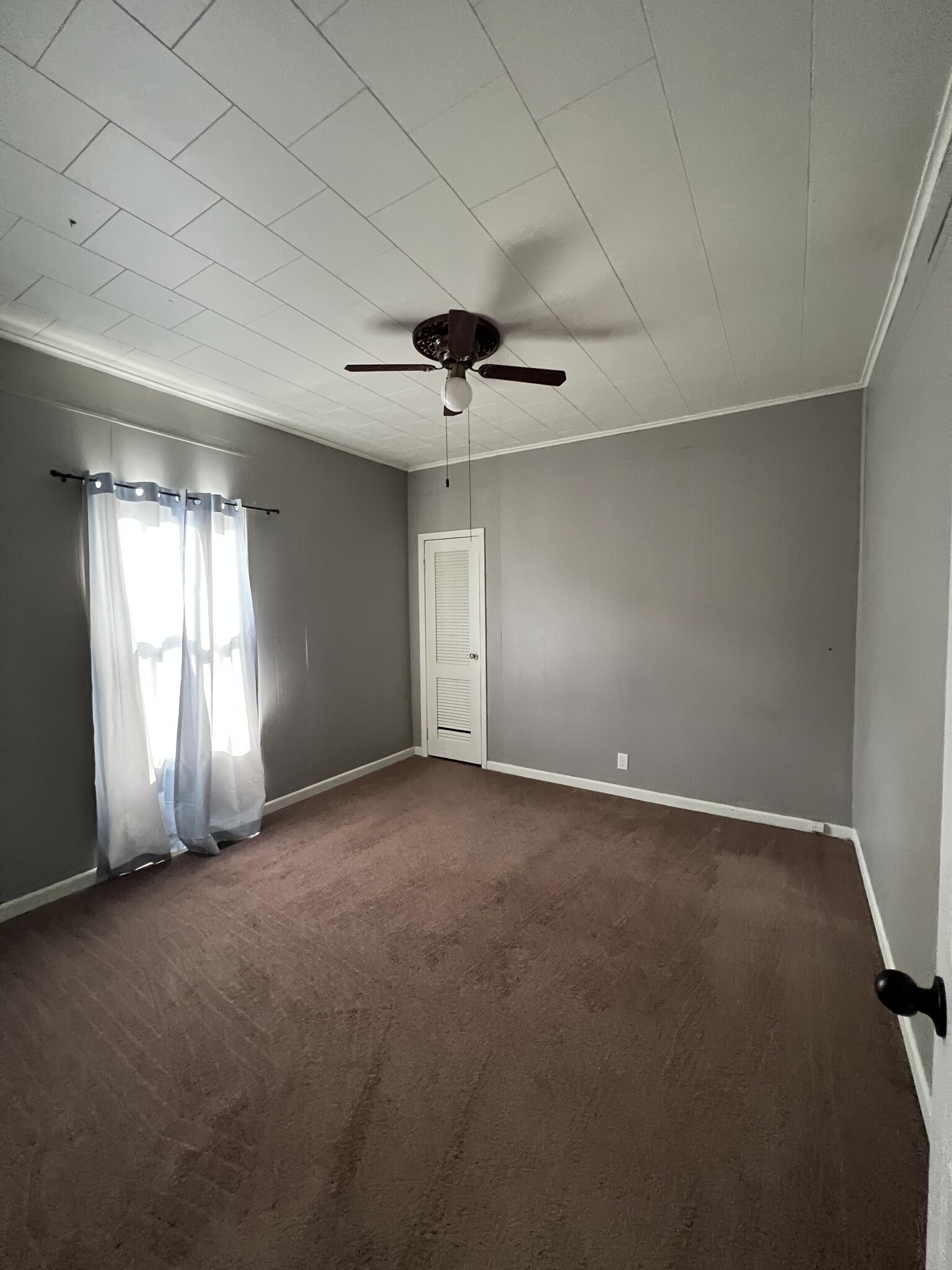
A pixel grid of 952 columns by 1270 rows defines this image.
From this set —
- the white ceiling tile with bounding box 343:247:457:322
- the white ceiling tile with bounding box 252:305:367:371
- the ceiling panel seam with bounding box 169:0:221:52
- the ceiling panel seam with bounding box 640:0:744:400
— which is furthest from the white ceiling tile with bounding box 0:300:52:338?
the ceiling panel seam with bounding box 640:0:744:400

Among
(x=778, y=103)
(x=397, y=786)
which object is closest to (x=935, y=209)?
(x=778, y=103)

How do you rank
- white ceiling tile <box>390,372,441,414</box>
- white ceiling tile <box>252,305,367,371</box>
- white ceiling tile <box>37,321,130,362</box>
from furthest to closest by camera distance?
white ceiling tile <box>390,372,441,414</box>, white ceiling tile <box>37,321,130,362</box>, white ceiling tile <box>252,305,367,371</box>

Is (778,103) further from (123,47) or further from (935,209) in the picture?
(123,47)

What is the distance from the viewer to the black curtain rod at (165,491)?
8.38ft

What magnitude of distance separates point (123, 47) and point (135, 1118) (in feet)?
9.18

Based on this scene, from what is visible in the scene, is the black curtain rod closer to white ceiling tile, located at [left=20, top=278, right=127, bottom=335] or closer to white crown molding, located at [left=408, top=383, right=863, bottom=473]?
white ceiling tile, located at [left=20, top=278, right=127, bottom=335]

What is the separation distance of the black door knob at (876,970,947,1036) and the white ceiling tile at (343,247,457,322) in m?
2.31

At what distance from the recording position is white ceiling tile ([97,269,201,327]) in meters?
2.03

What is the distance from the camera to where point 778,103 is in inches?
51.4

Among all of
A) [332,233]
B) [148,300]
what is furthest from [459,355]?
[148,300]

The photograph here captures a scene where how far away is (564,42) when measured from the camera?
116 centimetres

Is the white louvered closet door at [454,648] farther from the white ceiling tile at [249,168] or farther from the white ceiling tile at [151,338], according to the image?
the white ceiling tile at [249,168]

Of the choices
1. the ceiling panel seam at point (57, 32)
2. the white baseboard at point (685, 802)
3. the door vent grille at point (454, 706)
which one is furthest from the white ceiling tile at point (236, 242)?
the white baseboard at point (685, 802)

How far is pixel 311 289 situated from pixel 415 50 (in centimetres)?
102
